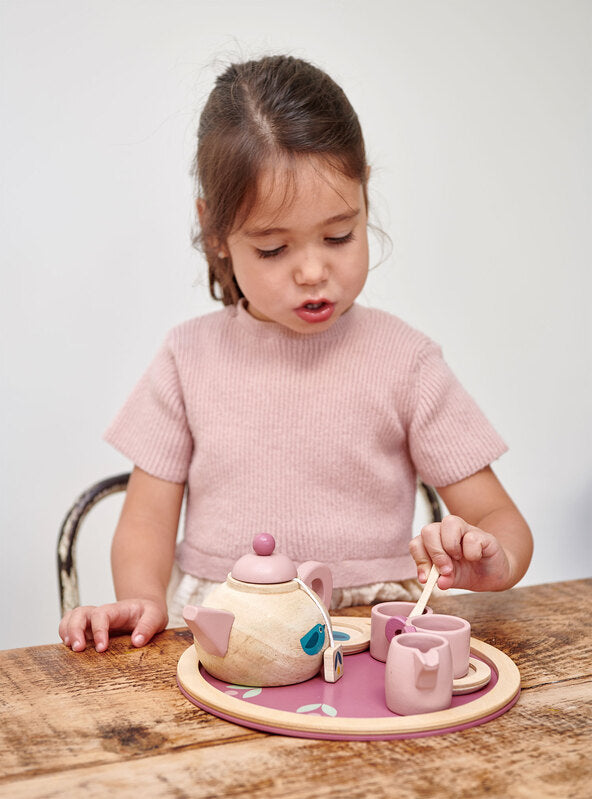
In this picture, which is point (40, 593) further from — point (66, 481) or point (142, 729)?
point (142, 729)

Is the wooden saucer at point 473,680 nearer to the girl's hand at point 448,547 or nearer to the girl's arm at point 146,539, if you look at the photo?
the girl's hand at point 448,547

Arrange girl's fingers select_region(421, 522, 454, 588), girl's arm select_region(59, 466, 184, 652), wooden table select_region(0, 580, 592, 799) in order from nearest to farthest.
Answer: wooden table select_region(0, 580, 592, 799) < girl's fingers select_region(421, 522, 454, 588) < girl's arm select_region(59, 466, 184, 652)

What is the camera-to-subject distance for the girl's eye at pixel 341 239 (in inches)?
37.9

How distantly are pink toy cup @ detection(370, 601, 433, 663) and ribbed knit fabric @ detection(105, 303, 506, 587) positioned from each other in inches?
A: 12.3

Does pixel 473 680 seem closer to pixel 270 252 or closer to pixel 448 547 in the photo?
pixel 448 547

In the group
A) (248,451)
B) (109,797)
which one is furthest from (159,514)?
(109,797)

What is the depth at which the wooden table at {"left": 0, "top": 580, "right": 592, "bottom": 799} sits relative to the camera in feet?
1.69

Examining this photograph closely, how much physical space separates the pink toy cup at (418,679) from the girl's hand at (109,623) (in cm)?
29

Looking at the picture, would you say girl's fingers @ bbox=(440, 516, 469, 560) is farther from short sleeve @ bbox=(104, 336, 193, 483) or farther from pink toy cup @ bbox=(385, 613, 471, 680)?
short sleeve @ bbox=(104, 336, 193, 483)

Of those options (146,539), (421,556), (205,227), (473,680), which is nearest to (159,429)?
(146,539)

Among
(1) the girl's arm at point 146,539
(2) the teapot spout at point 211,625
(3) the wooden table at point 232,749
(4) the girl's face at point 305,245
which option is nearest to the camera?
(3) the wooden table at point 232,749

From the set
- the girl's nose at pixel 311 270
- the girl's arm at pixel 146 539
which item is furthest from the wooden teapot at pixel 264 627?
the girl's nose at pixel 311 270

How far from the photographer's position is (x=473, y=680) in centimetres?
64

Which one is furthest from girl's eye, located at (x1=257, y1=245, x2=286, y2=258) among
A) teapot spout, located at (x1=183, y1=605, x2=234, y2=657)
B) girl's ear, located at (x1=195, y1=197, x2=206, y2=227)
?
teapot spout, located at (x1=183, y1=605, x2=234, y2=657)
